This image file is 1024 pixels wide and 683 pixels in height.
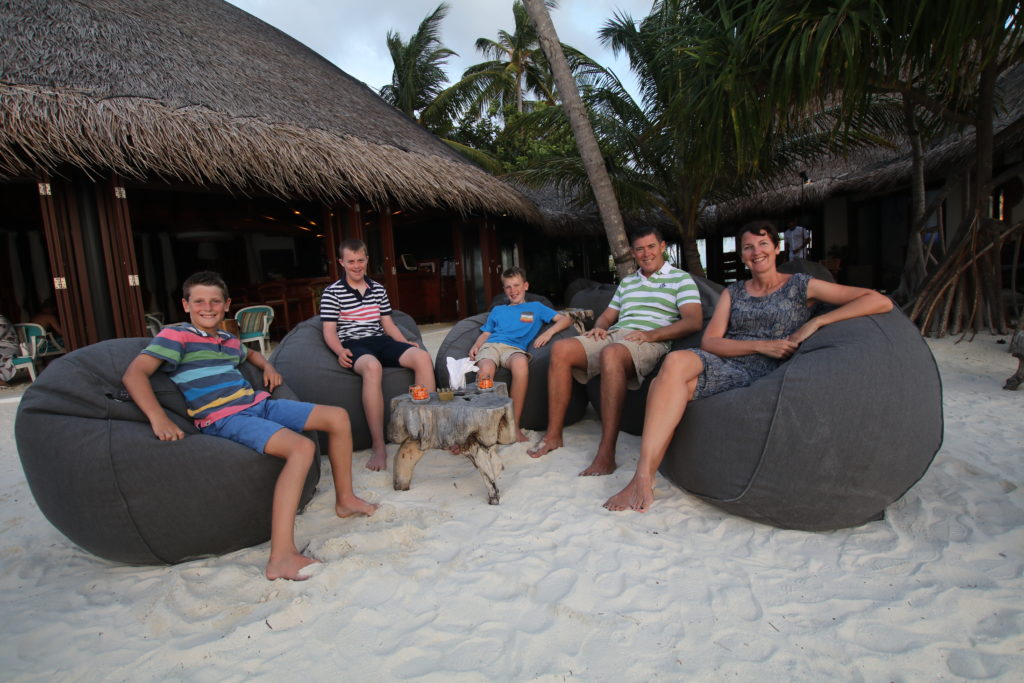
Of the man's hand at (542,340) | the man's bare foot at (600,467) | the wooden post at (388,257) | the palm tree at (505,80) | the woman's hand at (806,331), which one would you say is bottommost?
the man's bare foot at (600,467)

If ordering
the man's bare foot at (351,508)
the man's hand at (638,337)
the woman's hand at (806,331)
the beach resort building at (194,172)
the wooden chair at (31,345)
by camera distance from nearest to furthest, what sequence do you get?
the woman's hand at (806,331) < the man's bare foot at (351,508) < the man's hand at (638,337) < the beach resort building at (194,172) < the wooden chair at (31,345)

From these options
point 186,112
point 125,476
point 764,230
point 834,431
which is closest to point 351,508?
point 125,476

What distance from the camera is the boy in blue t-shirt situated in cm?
337

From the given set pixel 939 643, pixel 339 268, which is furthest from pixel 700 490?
pixel 339 268

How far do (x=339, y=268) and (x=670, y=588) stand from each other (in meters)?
7.44

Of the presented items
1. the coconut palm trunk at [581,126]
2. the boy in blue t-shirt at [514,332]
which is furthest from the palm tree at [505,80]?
the boy in blue t-shirt at [514,332]

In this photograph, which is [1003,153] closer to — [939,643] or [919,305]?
[919,305]

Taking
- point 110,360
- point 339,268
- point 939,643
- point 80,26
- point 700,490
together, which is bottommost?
point 939,643

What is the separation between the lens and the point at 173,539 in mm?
1989

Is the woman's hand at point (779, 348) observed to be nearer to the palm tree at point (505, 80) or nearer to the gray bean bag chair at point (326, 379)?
the gray bean bag chair at point (326, 379)

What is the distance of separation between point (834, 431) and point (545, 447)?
154 centimetres

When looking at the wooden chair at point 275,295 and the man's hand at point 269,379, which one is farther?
the wooden chair at point 275,295

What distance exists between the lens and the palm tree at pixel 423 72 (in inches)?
599

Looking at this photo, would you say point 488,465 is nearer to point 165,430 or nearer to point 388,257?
point 165,430
